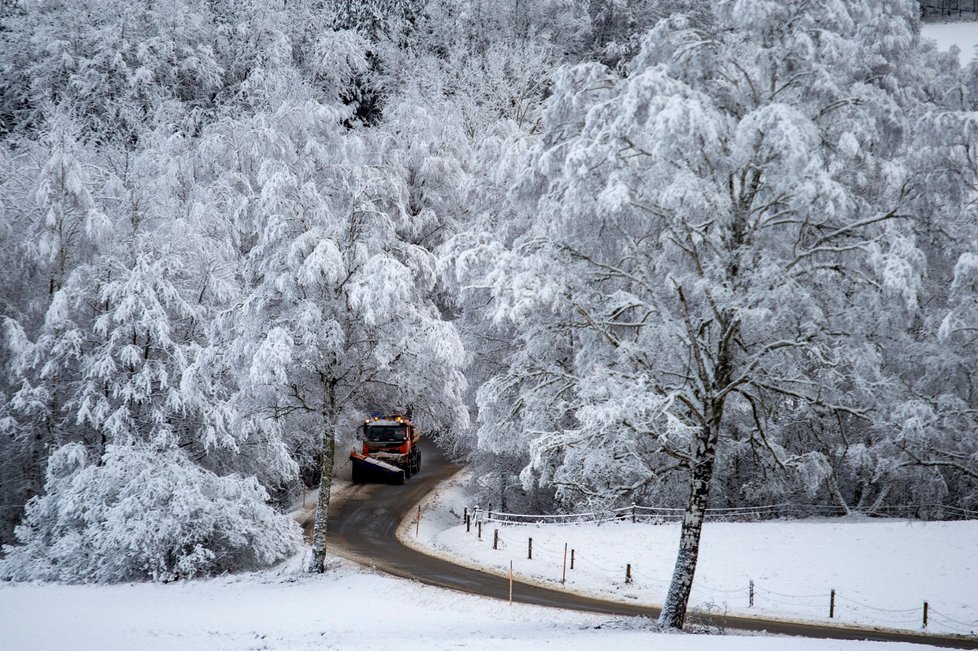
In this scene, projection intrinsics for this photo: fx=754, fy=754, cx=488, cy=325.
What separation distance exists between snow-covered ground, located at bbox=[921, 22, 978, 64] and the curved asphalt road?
185 feet

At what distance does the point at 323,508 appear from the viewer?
18859 millimetres

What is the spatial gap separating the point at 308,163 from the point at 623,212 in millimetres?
10606

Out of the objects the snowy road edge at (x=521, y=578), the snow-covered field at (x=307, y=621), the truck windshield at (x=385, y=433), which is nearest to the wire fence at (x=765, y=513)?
the snowy road edge at (x=521, y=578)

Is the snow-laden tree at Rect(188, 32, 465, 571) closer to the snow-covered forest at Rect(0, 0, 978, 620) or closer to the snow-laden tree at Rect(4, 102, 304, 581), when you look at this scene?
the snow-covered forest at Rect(0, 0, 978, 620)

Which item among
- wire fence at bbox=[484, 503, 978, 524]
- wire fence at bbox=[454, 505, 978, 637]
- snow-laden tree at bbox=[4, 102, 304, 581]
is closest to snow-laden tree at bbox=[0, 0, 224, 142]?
snow-laden tree at bbox=[4, 102, 304, 581]

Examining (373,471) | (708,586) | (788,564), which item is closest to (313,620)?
(708,586)

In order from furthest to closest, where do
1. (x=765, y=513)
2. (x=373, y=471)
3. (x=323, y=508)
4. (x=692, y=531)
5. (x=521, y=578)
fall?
(x=373, y=471)
(x=765, y=513)
(x=323, y=508)
(x=521, y=578)
(x=692, y=531)

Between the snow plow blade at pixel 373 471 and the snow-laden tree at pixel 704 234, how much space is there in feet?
60.2

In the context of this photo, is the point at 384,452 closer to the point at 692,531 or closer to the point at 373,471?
the point at 373,471

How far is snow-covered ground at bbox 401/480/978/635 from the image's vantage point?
16.2 meters

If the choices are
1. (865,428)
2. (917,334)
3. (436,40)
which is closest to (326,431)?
(865,428)

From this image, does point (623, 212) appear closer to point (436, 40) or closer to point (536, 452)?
point (536, 452)

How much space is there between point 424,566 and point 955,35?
7109 centimetres

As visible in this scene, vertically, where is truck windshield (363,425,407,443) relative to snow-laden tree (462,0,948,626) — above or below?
below
